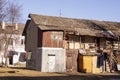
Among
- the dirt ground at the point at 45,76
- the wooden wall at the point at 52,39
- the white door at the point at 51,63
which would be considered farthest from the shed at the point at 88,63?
the dirt ground at the point at 45,76

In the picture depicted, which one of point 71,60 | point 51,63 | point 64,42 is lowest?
point 51,63

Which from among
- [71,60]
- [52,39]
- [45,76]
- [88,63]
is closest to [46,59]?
[52,39]

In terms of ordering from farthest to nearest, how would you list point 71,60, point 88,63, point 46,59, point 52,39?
point 71,60
point 88,63
point 52,39
point 46,59

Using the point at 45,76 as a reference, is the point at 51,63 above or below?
above

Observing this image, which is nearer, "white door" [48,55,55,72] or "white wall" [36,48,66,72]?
"white wall" [36,48,66,72]

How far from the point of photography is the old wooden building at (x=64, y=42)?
1807 inches

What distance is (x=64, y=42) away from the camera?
47094 millimetres

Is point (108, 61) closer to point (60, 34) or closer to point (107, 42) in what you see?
point (107, 42)

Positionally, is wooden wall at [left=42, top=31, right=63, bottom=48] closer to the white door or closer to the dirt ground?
the white door

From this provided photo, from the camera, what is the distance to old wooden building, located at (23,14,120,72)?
151ft

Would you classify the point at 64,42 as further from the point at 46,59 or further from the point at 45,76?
the point at 45,76

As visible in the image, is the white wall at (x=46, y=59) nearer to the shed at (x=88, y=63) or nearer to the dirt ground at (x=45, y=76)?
the shed at (x=88, y=63)

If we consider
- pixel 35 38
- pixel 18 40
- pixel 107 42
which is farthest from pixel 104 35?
pixel 18 40

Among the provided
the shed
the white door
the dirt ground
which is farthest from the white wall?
the dirt ground
